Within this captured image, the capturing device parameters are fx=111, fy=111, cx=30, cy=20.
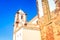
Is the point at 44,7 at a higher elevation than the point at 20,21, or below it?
below

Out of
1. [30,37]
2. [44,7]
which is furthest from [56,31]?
[30,37]

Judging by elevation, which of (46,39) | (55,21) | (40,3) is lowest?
(46,39)

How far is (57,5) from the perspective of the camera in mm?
4320

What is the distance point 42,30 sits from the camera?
15.7ft

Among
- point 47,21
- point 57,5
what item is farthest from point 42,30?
point 57,5

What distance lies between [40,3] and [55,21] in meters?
1.60

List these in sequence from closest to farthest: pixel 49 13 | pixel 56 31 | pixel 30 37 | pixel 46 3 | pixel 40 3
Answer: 1. pixel 56 31
2. pixel 49 13
3. pixel 46 3
4. pixel 40 3
5. pixel 30 37

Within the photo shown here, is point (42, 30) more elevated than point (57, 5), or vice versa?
point (57, 5)

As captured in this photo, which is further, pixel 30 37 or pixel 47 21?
pixel 30 37

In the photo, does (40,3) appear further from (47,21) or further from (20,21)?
(20,21)

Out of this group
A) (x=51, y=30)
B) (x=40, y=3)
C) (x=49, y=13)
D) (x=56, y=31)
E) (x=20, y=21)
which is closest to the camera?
(x=56, y=31)

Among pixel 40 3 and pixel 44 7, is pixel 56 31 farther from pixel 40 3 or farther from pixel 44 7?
pixel 40 3

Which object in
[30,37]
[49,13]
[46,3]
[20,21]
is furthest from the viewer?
[20,21]

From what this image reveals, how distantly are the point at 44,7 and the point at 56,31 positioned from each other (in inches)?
55.9
